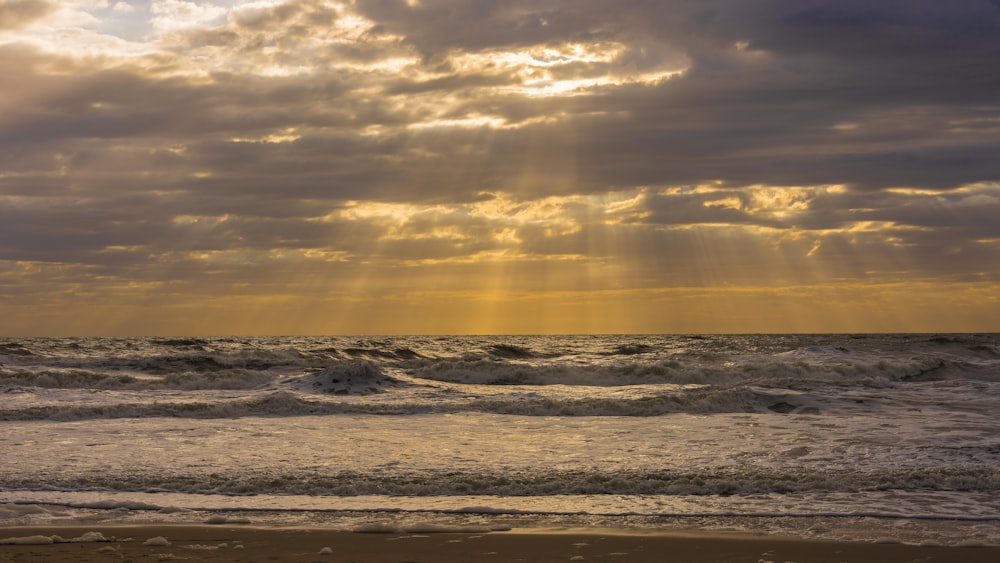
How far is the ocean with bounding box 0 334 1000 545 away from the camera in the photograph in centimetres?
1064

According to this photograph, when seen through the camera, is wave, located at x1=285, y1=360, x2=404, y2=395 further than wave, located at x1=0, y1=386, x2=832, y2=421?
Yes

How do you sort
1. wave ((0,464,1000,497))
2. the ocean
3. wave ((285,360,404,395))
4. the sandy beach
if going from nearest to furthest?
the sandy beach → the ocean → wave ((0,464,1000,497)) → wave ((285,360,404,395))

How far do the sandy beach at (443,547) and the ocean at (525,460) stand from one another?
488mm

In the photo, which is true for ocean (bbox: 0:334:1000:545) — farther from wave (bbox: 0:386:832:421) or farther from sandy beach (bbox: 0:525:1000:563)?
sandy beach (bbox: 0:525:1000:563)

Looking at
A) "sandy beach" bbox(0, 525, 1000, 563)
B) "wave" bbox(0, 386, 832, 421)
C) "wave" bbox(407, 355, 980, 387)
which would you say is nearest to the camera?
"sandy beach" bbox(0, 525, 1000, 563)

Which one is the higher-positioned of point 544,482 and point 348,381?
point 544,482

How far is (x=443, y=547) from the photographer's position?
9.03 m

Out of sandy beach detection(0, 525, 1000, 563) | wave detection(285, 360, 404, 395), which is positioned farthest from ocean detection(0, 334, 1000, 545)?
wave detection(285, 360, 404, 395)

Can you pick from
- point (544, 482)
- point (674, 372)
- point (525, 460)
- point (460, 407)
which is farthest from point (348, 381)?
point (544, 482)

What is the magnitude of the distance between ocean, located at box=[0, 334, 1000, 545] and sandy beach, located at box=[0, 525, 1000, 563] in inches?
19.2

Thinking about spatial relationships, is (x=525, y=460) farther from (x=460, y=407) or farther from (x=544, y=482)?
(x=460, y=407)

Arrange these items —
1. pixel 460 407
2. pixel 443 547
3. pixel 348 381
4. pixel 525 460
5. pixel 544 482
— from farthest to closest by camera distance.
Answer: pixel 348 381 < pixel 460 407 < pixel 525 460 < pixel 544 482 < pixel 443 547

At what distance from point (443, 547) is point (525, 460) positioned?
5424mm

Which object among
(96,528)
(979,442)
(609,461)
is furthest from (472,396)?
(96,528)
